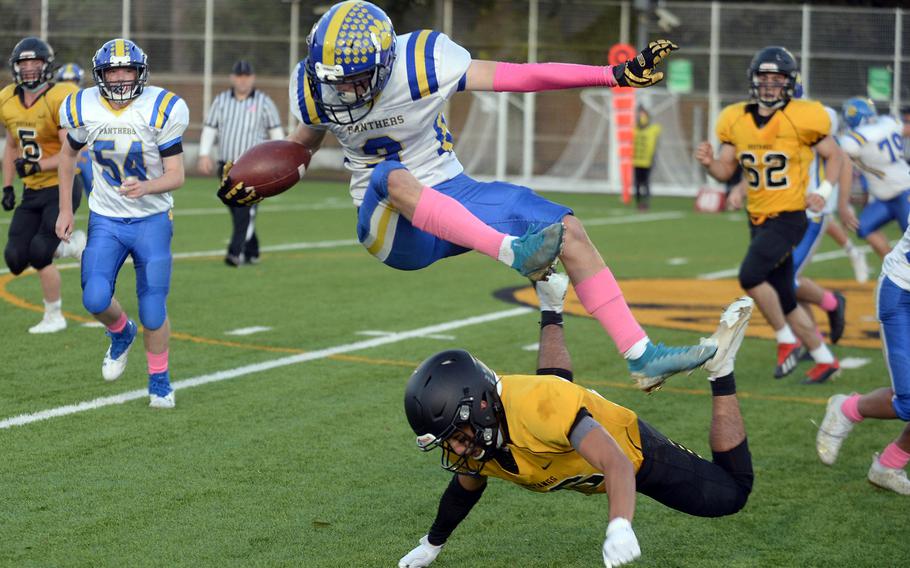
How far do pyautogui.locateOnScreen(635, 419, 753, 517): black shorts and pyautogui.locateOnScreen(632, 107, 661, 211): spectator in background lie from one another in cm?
1853

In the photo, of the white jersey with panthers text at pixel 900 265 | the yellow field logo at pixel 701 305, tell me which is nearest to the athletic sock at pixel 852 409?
the white jersey with panthers text at pixel 900 265

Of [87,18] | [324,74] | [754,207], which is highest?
[87,18]

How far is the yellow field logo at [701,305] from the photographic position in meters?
10.6

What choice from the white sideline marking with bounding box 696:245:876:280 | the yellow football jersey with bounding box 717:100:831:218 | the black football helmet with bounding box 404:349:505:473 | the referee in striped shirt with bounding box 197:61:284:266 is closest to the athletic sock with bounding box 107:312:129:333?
the black football helmet with bounding box 404:349:505:473

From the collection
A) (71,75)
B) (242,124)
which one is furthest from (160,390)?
(242,124)

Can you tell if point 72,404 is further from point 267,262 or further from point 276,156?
point 267,262

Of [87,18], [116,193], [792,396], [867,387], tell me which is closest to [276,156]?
[116,193]

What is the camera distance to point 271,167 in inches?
228

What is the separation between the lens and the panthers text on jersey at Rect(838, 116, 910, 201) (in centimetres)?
996

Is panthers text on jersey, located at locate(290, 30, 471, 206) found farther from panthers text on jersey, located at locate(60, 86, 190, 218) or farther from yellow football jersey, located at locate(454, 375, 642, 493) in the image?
panthers text on jersey, located at locate(60, 86, 190, 218)

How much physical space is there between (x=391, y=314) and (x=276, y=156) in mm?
5018

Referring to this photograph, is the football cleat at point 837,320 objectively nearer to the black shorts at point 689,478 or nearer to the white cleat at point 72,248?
the black shorts at point 689,478

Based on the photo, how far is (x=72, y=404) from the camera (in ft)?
23.8

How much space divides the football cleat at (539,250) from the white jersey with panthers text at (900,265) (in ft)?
5.94
